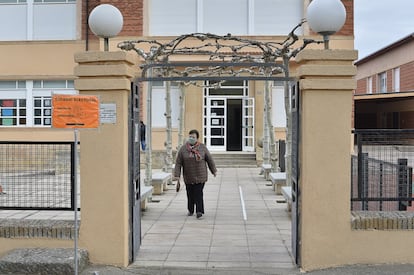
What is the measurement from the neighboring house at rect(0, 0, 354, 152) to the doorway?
1.83ft

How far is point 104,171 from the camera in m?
6.81

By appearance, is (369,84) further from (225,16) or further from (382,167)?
(382,167)

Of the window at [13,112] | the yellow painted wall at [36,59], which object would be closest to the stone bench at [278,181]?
the yellow painted wall at [36,59]

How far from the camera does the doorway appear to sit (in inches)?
1034

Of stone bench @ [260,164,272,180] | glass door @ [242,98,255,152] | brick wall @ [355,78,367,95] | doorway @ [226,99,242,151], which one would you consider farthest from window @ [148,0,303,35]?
brick wall @ [355,78,367,95]

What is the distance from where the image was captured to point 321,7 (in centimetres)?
672

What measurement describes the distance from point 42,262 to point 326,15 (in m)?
4.42

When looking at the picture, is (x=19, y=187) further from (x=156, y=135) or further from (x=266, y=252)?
(x=156, y=135)

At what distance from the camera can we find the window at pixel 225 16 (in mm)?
23734

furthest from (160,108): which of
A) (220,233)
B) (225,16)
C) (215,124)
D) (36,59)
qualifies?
(220,233)

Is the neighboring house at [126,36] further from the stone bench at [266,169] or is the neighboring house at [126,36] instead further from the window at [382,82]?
the window at [382,82]

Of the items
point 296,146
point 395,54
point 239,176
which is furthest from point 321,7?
point 395,54

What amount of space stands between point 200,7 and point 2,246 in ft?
60.6

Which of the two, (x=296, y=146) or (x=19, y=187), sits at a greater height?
(x=296, y=146)
